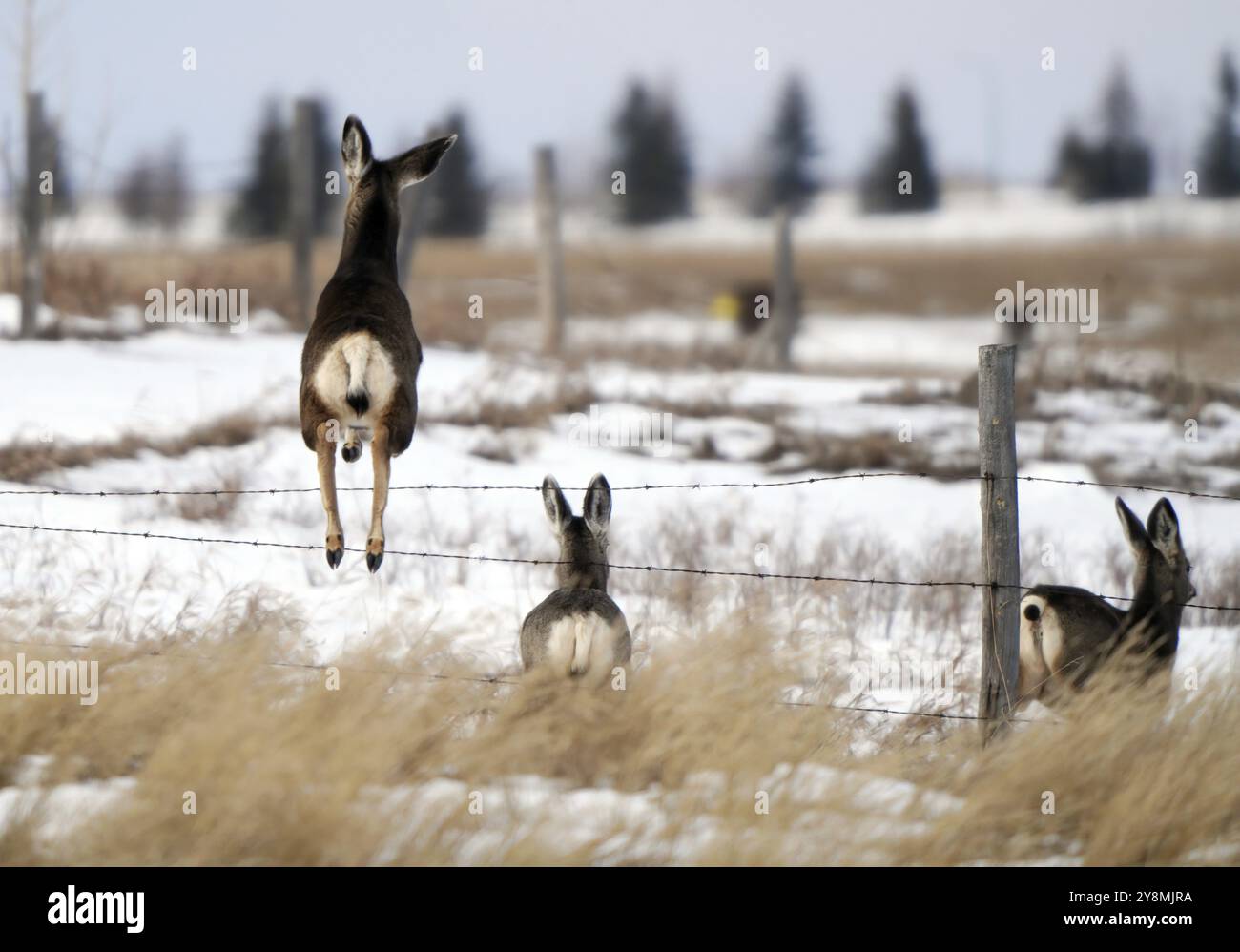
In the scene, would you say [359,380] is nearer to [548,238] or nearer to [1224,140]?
[548,238]

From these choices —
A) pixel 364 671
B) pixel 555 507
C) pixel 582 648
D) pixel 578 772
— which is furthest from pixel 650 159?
pixel 578 772

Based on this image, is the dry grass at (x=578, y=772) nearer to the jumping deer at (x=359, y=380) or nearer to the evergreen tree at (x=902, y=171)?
the jumping deer at (x=359, y=380)

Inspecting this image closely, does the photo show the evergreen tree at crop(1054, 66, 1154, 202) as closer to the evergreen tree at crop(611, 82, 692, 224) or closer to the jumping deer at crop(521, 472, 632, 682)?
the evergreen tree at crop(611, 82, 692, 224)

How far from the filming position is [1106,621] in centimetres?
702

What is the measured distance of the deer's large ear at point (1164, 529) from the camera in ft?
24.1

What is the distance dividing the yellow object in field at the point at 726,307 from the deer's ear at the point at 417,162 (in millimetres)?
19272

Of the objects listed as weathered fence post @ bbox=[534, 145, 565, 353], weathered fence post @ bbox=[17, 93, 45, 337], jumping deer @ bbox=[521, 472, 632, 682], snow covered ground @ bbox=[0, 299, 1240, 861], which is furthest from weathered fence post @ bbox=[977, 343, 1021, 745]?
weathered fence post @ bbox=[534, 145, 565, 353]

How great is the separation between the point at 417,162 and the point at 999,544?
9.55 feet

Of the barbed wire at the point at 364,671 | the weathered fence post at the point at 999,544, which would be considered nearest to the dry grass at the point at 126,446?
the barbed wire at the point at 364,671

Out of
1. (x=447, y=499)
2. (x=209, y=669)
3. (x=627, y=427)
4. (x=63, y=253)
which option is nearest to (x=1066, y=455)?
(x=627, y=427)

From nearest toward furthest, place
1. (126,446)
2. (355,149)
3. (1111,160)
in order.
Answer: (355,149) → (126,446) → (1111,160)

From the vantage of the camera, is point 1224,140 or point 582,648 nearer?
point 582,648
